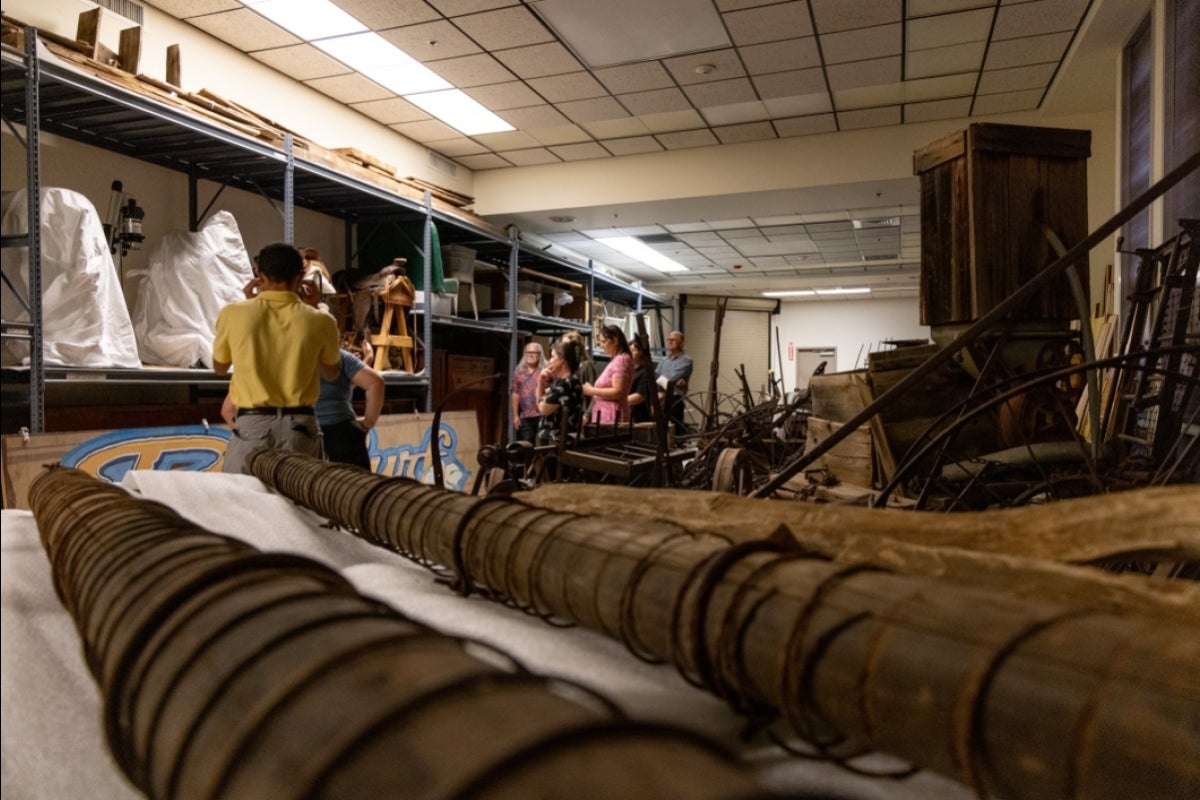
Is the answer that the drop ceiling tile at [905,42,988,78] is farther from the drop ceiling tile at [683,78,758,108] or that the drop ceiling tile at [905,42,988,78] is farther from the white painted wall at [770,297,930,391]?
the white painted wall at [770,297,930,391]

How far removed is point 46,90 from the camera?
11.5 feet

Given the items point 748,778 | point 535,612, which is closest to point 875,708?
point 748,778

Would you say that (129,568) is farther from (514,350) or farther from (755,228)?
(755,228)

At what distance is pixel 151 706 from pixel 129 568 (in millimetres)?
219

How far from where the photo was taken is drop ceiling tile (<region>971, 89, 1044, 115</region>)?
5814 millimetres

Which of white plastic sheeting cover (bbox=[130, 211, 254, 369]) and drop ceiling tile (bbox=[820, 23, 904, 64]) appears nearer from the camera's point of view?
white plastic sheeting cover (bbox=[130, 211, 254, 369])

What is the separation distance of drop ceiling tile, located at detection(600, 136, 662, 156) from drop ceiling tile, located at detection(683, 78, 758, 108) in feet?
3.11

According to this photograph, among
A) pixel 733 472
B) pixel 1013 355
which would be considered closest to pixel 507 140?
pixel 733 472

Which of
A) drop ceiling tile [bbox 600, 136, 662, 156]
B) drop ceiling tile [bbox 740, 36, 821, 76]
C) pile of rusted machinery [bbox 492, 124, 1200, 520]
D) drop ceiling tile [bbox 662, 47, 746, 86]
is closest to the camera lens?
pile of rusted machinery [bbox 492, 124, 1200, 520]

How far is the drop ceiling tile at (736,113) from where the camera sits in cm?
609

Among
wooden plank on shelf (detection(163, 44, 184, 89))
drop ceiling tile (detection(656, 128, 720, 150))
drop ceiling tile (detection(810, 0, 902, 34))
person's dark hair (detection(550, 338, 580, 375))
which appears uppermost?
drop ceiling tile (detection(656, 128, 720, 150))

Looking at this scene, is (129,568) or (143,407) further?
(143,407)

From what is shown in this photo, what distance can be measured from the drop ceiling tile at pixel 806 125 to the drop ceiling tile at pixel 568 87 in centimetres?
168

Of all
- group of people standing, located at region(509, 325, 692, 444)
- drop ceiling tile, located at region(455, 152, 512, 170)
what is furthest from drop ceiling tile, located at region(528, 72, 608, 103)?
group of people standing, located at region(509, 325, 692, 444)
